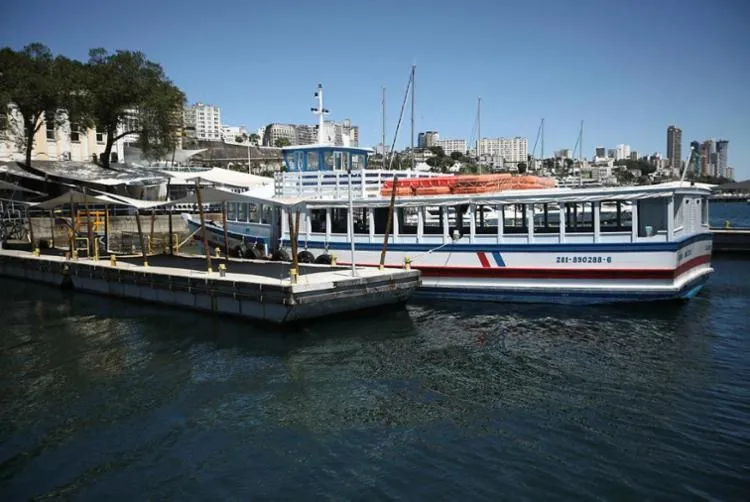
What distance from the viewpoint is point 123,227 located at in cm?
4531

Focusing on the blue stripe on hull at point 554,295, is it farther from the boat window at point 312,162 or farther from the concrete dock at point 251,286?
the boat window at point 312,162

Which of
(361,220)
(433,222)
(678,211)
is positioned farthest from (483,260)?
(433,222)

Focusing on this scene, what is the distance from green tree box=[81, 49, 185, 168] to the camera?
4588 cm

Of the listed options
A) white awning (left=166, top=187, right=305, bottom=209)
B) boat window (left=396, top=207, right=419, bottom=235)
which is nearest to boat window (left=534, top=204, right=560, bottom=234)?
boat window (left=396, top=207, right=419, bottom=235)

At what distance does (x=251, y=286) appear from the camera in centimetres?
1720

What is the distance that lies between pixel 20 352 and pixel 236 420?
340 inches

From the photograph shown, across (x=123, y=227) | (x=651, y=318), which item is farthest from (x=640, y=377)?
(x=123, y=227)

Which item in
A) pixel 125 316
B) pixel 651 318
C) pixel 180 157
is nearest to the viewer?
pixel 651 318

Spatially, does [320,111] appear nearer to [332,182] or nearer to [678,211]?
[332,182]

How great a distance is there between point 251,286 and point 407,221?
11.8m

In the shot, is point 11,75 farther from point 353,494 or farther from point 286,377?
point 353,494

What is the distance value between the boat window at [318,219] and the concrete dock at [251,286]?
131 inches

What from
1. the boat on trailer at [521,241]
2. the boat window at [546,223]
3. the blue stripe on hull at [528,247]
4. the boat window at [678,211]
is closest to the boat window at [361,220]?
the boat on trailer at [521,241]

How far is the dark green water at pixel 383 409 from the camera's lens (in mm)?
8805
